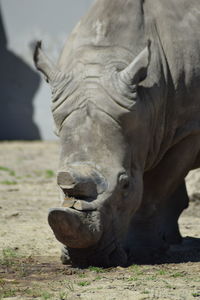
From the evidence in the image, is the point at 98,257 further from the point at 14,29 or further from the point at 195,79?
the point at 14,29

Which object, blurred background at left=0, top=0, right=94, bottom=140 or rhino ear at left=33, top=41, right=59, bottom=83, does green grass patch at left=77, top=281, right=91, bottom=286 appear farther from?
blurred background at left=0, top=0, right=94, bottom=140

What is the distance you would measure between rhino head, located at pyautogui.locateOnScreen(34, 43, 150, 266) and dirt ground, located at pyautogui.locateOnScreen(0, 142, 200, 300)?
246 millimetres

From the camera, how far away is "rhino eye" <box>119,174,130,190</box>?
246 inches

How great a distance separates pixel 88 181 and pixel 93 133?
41 cm

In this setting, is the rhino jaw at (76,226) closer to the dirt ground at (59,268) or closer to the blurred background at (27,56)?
the dirt ground at (59,268)

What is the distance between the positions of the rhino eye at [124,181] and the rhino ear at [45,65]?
97 centimetres

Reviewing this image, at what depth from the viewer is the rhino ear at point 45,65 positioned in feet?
21.8

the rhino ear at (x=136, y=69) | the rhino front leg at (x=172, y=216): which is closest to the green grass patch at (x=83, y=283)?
the rhino ear at (x=136, y=69)

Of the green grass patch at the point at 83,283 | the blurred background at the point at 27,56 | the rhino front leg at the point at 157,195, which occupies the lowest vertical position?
the blurred background at the point at 27,56

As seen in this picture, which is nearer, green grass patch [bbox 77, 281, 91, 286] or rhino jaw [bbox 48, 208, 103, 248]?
green grass patch [bbox 77, 281, 91, 286]

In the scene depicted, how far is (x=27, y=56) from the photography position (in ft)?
71.7

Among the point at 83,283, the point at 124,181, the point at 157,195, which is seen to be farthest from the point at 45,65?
the point at 83,283

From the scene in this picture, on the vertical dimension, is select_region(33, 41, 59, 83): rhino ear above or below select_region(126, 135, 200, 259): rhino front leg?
above

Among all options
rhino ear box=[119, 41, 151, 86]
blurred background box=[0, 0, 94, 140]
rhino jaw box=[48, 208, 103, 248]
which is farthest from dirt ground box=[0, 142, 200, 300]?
blurred background box=[0, 0, 94, 140]
